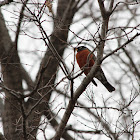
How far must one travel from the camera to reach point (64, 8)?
6641 millimetres

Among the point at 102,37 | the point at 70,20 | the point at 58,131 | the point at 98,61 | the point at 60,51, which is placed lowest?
the point at 58,131

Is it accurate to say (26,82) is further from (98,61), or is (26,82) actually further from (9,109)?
(98,61)

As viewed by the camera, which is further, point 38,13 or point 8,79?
point 8,79

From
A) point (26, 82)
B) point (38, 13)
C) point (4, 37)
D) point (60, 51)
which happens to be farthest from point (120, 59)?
point (38, 13)

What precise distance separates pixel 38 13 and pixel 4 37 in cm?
331

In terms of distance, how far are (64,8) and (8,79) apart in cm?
257

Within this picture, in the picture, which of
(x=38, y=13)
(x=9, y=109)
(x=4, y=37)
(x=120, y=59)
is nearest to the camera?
(x=38, y=13)

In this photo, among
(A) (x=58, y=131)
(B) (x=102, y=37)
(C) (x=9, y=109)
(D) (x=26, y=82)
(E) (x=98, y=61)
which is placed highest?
(D) (x=26, y=82)

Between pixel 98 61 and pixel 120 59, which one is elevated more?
pixel 120 59

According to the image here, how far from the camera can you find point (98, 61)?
3404 millimetres

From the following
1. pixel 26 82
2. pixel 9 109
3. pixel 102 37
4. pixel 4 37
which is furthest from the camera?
pixel 26 82

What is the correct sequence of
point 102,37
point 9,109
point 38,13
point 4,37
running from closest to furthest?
point 38,13 < point 102,37 < point 9,109 < point 4,37

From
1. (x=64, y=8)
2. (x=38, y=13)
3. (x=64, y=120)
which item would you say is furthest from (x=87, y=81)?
(x=64, y=8)

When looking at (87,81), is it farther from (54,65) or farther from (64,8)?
(64,8)
